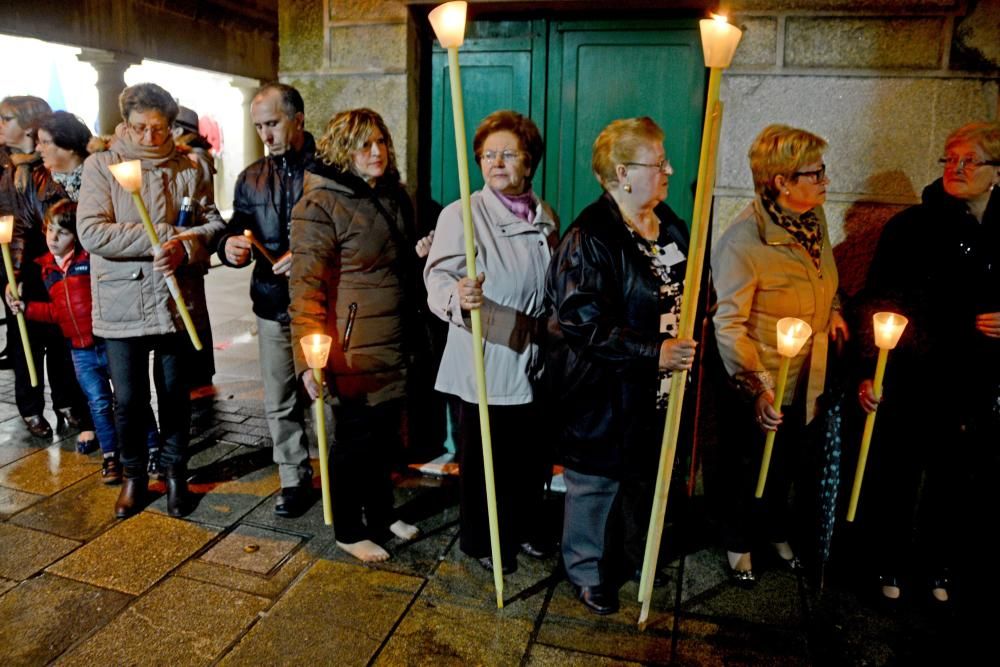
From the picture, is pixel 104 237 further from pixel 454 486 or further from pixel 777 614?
pixel 777 614

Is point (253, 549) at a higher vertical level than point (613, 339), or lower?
lower

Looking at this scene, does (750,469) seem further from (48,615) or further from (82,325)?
(82,325)

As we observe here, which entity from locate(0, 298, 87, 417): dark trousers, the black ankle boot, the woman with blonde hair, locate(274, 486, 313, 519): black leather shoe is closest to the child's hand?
locate(0, 298, 87, 417): dark trousers

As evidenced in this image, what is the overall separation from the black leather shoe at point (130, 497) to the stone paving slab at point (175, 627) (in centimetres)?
81

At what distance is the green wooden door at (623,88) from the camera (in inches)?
180

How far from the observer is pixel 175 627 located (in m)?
3.35

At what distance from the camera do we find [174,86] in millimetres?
17469

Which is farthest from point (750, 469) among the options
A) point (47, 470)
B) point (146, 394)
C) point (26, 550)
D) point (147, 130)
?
point (47, 470)

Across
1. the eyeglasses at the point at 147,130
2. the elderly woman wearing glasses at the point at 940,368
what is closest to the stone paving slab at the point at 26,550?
the eyeglasses at the point at 147,130

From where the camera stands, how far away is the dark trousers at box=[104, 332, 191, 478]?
4230 millimetres

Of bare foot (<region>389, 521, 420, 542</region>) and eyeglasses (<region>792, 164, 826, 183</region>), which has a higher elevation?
eyeglasses (<region>792, 164, 826, 183</region>)

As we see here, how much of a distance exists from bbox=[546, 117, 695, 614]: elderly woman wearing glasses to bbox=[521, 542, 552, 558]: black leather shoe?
41cm

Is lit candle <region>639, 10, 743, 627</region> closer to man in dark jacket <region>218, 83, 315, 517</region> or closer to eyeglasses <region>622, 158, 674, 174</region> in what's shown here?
eyeglasses <region>622, 158, 674, 174</region>

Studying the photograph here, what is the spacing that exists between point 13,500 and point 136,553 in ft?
3.77
